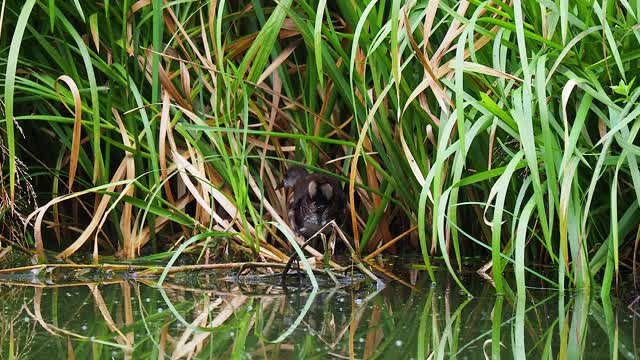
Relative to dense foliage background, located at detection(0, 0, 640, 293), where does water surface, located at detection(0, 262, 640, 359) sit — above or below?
below

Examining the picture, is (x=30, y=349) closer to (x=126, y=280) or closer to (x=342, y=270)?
(x=126, y=280)

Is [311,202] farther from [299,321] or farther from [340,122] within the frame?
[299,321]

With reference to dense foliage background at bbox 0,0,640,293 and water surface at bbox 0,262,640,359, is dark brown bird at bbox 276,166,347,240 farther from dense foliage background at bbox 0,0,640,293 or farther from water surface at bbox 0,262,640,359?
water surface at bbox 0,262,640,359

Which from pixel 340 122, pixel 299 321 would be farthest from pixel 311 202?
pixel 299 321

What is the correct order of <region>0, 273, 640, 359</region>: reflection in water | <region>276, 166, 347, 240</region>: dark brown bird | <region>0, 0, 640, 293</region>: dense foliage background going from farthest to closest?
<region>276, 166, 347, 240</region>: dark brown bird → <region>0, 0, 640, 293</region>: dense foliage background → <region>0, 273, 640, 359</region>: reflection in water

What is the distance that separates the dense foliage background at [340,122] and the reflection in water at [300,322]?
7.0 inches

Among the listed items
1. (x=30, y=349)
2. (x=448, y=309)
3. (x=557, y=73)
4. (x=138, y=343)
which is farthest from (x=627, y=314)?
(x=30, y=349)

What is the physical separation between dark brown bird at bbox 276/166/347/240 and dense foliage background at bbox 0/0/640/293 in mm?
76

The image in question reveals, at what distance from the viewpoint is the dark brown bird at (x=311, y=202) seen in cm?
481

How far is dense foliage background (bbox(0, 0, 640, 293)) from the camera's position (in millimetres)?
3553

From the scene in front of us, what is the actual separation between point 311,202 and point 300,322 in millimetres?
1629

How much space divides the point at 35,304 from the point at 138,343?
72cm

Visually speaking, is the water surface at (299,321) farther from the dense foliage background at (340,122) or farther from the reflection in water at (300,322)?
the dense foliage background at (340,122)

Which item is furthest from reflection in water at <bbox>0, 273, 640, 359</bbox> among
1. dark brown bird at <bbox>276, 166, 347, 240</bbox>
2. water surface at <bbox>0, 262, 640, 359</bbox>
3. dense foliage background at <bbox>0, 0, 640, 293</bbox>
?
dark brown bird at <bbox>276, 166, 347, 240</bbox>
